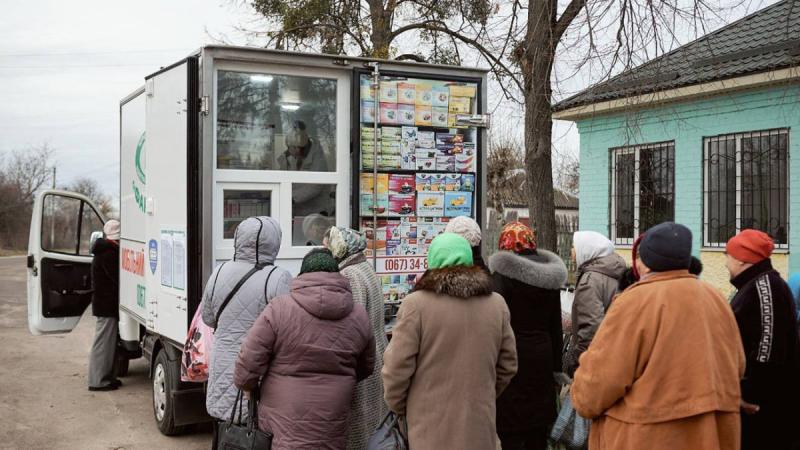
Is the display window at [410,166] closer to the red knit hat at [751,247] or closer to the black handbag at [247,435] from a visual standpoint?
the black handbag at [247,435]

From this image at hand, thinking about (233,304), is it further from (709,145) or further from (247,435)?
(709,145)

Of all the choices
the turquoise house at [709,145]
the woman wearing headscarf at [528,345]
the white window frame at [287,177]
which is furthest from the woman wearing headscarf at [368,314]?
the turquoise house at [709,145]

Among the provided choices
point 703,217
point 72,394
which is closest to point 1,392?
point 72,394

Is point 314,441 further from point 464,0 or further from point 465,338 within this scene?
point 464,0

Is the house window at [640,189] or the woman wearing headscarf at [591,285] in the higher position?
the house window at [640,189]

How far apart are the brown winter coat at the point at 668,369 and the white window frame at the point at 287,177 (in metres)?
3.51

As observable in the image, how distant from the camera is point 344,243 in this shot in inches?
193

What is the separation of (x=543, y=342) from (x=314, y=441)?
4.88ft

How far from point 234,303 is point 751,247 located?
2980 millimetres

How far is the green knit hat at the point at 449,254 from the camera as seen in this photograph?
12.8 ft

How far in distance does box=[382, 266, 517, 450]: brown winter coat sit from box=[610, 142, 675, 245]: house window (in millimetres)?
9292

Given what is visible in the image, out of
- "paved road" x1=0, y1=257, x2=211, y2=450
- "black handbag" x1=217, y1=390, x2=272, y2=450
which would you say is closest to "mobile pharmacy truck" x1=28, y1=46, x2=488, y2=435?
"paved road" x1=0, y1=257, x2=211, y2=450

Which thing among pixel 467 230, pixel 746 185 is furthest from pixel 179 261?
pixel 746 185

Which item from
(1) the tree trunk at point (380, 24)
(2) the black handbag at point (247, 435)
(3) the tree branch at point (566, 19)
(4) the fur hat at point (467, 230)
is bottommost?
(2) the black handbag at point (247, 435)
